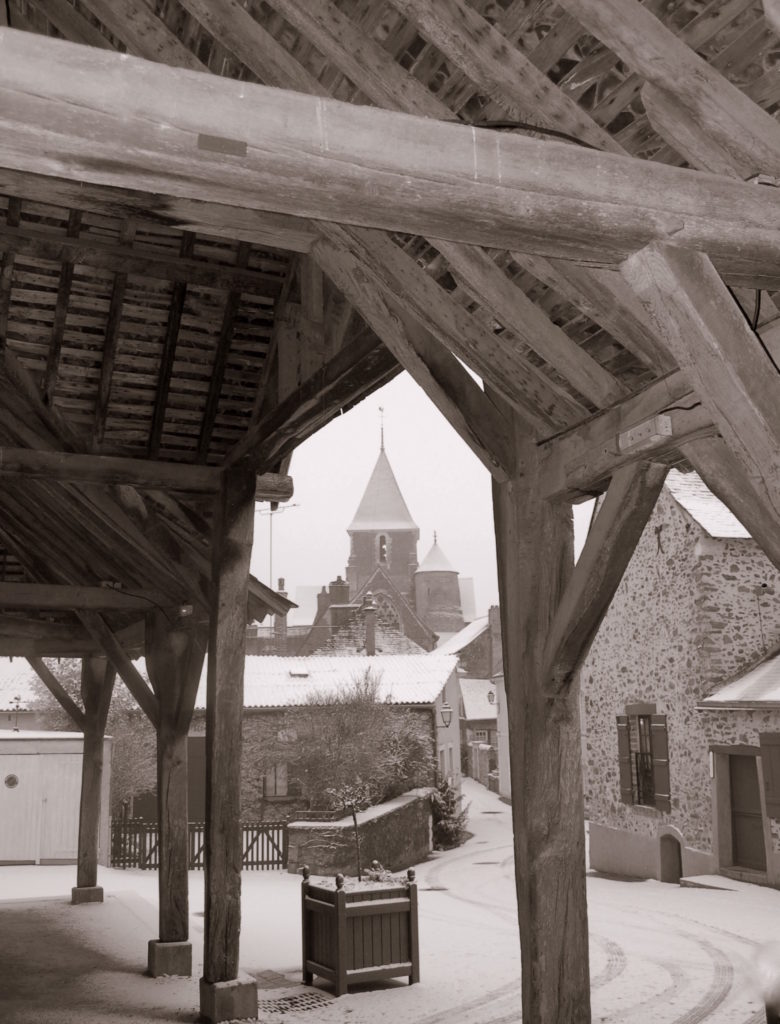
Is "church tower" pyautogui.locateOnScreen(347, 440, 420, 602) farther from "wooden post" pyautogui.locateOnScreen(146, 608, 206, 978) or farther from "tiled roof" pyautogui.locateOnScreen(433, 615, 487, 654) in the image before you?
"wooden post" pyautogui.locateOnScreen(146, 608, 206, 978)

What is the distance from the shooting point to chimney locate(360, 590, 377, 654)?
30.1 meters

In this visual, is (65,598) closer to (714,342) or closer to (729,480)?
(729,480)

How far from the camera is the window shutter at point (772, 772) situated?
12.2m

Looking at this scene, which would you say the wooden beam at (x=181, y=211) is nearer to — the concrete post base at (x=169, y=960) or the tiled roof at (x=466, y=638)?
the concrete post base at (x=169, y=960)

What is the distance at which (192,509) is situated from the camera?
8352mm

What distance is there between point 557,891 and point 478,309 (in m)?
2.66

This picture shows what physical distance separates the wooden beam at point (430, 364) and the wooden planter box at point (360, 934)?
4.80m

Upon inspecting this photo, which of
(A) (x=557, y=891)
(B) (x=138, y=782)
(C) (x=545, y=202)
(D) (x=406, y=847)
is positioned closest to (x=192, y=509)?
(A) (x=557, y=891)

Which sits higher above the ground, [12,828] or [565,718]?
Answer: [565,718]

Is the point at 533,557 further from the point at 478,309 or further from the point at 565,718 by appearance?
the point at 478,309

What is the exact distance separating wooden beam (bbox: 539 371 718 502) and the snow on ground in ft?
15.0

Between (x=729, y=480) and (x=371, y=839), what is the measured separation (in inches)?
579

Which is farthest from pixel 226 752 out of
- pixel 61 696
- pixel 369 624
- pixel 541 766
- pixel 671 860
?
pixel 369 624

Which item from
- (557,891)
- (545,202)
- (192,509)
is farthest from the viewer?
(192,509)
